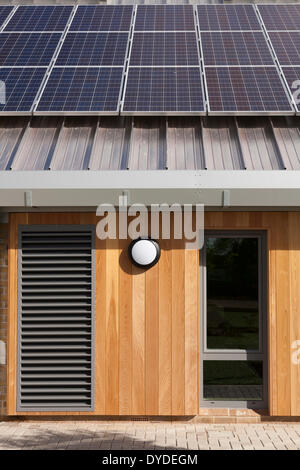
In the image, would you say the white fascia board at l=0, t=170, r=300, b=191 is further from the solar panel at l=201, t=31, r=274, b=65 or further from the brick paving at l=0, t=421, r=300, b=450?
the brick paving at l=0, t=421, r=300, b=450

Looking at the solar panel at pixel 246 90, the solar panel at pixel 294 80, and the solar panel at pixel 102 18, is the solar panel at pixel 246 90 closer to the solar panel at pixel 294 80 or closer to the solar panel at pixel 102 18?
the solar panel at pixel 294 80

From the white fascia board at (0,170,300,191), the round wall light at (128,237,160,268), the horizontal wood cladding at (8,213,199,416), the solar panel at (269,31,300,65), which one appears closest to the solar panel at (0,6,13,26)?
the white fascia board at (0,170,300,191)

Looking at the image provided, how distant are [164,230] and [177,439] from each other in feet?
10.3

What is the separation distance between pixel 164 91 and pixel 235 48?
2328 mm

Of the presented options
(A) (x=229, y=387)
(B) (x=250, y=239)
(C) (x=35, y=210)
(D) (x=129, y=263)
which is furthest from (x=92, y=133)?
(A) (x=229, y=387)

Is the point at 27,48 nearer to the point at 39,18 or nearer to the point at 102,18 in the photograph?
the point at 39,18

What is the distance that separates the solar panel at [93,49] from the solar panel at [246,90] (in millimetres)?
1912

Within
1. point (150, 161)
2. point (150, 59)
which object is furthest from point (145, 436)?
point (150, 59)

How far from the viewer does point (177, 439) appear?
744 cm

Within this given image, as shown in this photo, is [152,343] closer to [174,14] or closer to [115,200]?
[115,200]

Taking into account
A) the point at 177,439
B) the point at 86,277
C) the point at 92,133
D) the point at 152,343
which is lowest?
the point at 177,439

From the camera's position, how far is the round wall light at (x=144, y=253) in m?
8.13

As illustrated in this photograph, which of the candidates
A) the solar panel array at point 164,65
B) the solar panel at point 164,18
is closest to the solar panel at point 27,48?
the solar panel array at point 164,65

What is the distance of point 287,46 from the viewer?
10539 millimetres
